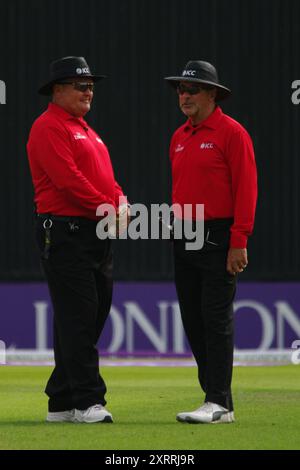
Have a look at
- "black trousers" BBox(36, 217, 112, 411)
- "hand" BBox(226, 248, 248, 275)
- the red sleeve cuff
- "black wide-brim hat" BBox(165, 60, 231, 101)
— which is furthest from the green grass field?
"black wide-brim hat" BBox(165, 60, 231, 101)

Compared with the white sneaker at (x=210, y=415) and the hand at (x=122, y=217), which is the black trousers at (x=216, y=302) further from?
the hand at (x=122, y=217)

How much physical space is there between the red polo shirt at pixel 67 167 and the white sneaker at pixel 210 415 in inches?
47.5

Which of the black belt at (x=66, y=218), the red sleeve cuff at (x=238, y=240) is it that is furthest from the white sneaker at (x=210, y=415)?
the black belt at (x=66, y=218)

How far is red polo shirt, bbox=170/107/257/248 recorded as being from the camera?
7609mm

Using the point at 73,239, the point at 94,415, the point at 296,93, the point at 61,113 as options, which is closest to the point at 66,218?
the point at 73,239

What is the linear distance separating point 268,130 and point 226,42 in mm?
996

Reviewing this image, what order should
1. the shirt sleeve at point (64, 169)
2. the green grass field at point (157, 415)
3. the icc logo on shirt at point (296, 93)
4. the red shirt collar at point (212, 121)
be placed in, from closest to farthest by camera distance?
the green grass field at point (157, 415) → the shirt sleeve at point (64, 169) → the red shirt collar at point (212, 121) → the icc logo on shirt at point (296, 93)

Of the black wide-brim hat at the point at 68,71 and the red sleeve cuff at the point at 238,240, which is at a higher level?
the black wide-brim hat at the point at 68,71

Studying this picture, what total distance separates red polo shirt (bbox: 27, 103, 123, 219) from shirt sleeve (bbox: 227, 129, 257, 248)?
0.70 meters

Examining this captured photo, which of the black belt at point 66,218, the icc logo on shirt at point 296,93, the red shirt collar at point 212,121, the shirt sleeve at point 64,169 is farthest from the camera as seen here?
the icc logo on shirt at point 296,93

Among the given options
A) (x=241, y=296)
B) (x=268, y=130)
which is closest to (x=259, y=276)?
(x=241, y=296)

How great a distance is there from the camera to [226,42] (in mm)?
14344

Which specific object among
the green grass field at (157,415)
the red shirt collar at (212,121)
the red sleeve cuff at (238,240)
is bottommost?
the green grass field at (157,415)

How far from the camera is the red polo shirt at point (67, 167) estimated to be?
7.57 meters
